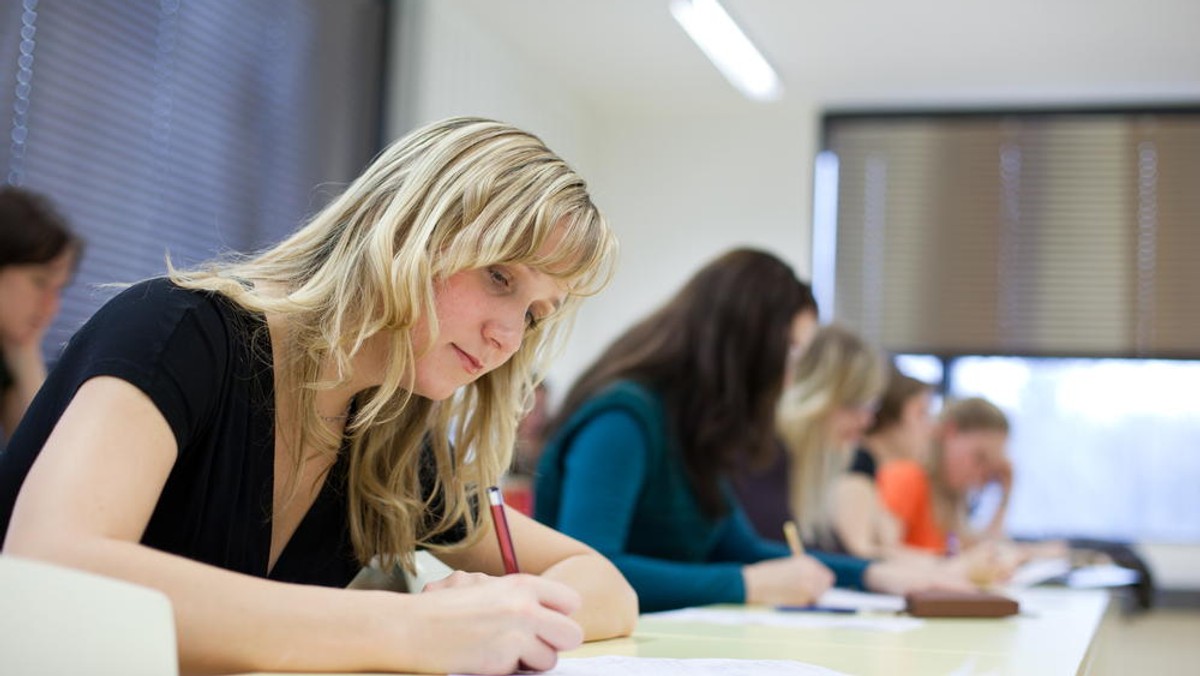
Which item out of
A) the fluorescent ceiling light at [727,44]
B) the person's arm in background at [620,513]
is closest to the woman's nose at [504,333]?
the person's arm in background at [620,513]

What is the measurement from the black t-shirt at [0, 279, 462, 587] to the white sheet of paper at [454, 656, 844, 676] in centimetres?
36

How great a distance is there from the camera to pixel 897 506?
15.4 feet

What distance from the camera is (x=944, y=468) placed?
15.5 ft

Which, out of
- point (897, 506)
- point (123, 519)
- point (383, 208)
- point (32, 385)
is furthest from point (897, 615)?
point (897, 506)

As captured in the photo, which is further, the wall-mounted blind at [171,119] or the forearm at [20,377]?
the wall-mounted blind at [171,119]

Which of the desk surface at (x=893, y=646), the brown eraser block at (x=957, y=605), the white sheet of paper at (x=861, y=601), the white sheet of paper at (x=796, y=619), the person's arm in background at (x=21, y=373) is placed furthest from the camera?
the person's arm in background at (x=21, y=373)

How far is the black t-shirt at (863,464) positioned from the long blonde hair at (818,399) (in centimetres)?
38

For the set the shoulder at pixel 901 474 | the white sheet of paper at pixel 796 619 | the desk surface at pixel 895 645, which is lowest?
the white sheet of paper at pixel 796 619

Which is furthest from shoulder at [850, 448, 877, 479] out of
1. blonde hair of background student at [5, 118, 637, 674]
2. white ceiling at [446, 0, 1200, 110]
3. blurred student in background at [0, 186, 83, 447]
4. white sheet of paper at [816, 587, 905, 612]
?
blonde hair of background student at [5, 118, 637, 674]

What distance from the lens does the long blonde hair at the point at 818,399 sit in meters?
3.87

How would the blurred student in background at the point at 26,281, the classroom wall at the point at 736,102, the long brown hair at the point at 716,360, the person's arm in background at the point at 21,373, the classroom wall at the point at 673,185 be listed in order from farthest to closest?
the classroom wall at the point at 673,185
the classroom wall at the point at 736,102
the person's arm in background at the point at 21,373
the blurred student in background at the point at 26,281
the long brown hair at the point at 716,360

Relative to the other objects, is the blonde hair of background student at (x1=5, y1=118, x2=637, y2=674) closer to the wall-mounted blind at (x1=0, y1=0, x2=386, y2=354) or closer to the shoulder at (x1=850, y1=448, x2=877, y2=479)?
the wall-mounted blind at (x1=0, y1=0, x2=386, y2=354)

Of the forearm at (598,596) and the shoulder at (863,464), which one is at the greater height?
the shoulder at (863,464)

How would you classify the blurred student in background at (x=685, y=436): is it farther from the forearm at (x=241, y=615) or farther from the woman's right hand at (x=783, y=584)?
the forearm at (x=241, y=615)
